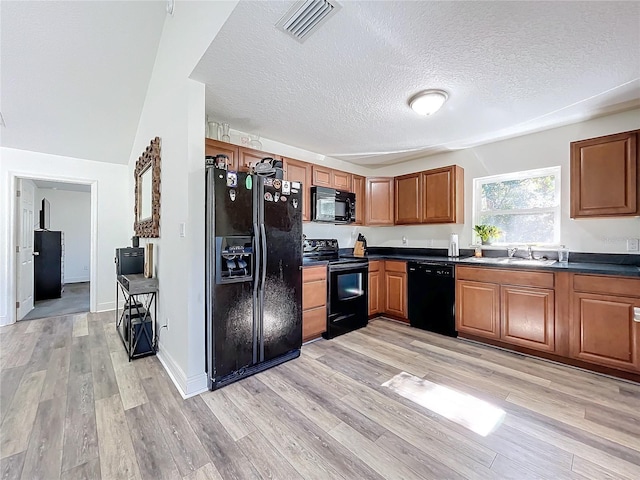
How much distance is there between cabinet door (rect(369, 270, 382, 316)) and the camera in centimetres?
379

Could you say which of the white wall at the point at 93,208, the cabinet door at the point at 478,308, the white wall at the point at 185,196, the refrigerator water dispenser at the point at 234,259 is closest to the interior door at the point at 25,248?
the white wall at the point at 93,208

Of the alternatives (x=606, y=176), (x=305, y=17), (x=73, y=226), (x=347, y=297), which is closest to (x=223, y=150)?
(x=305, y=17)

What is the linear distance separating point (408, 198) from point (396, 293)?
55.7 inches

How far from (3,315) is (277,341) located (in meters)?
3.90

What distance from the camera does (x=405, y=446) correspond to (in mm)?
1551

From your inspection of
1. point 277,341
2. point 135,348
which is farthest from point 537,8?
point 135,348

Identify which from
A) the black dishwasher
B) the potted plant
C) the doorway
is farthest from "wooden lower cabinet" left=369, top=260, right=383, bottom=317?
the doorway

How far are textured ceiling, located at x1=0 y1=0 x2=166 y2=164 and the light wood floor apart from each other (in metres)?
2.74

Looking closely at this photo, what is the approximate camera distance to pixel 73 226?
6691 millimetres

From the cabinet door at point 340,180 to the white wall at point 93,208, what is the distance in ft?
10.6

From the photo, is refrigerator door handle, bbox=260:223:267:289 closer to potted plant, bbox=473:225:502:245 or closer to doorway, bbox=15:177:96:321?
potted plant, bbox=473:225:502:245

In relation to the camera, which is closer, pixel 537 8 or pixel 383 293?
pixel 537 8

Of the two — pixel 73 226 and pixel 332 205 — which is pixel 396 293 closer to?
pixel 332 205

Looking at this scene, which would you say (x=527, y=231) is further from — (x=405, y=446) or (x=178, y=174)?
(x=178, y=174)
